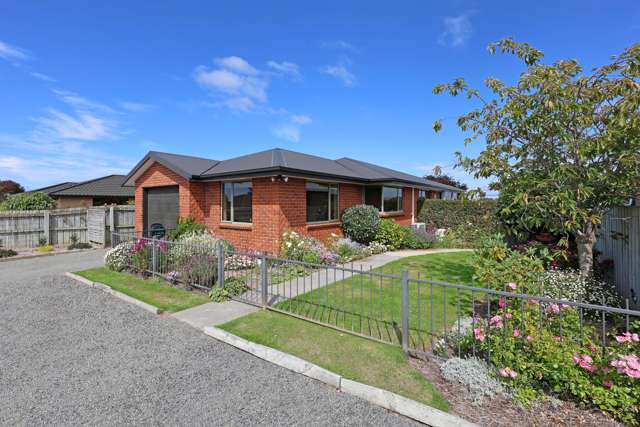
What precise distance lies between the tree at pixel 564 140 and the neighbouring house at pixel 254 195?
5.75 metres

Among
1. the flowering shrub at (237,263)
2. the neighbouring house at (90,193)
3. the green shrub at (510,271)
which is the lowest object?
the flowering shrub at (237,263)

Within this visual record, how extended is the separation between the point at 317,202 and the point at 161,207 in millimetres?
7160

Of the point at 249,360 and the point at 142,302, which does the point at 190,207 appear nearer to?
the point at 142,302

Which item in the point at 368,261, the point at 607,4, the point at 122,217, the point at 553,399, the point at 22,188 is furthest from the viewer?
the point at 22,188

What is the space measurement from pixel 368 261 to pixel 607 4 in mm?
8467

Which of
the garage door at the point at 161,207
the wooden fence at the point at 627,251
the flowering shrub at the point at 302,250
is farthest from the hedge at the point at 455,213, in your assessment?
the garage door at the point at 161,207

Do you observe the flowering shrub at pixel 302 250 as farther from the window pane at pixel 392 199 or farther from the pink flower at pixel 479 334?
the pink flower at pixel 479 334

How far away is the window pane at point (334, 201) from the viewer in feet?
39.7

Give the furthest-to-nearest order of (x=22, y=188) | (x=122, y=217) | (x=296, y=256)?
(x=22, y=188), (x=122, y=217), (x=296, y=256)

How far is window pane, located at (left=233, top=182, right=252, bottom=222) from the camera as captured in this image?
10.7 m

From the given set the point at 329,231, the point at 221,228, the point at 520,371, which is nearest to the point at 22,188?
the point at 221,228

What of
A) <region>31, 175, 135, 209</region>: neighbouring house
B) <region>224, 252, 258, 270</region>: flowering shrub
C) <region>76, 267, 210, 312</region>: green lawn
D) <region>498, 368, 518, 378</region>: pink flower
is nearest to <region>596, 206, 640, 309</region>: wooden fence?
<region>498, 368, 518, 378</region>: pink flower

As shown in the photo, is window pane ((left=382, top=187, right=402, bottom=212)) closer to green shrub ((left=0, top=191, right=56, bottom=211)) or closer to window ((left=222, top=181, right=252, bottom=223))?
window ((left=222, top=181, right=252, bottom=223))

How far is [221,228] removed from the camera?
11422 mm
